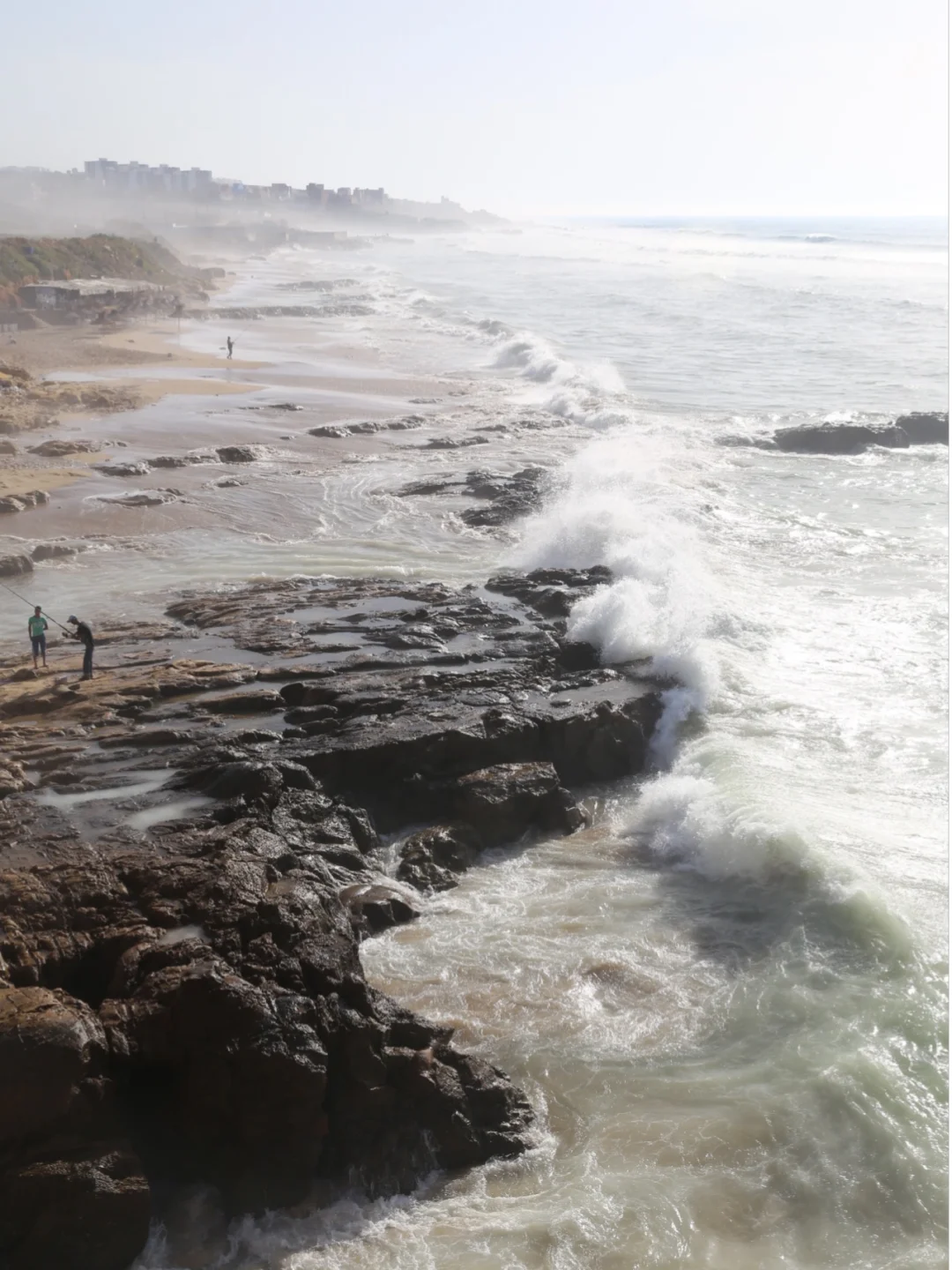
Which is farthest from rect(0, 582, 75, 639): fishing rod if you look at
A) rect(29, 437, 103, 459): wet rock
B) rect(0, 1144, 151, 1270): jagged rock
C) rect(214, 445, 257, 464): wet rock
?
rect(214, 445, 257, 464): wet rock

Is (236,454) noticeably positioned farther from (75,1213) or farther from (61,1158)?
(75,1213)

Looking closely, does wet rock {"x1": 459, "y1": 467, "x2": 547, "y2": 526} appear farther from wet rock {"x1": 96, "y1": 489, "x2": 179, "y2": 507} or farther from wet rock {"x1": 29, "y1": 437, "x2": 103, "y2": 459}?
wet rock {"x1": 29, "y1": 437, "x2": 103, "y2": 459}

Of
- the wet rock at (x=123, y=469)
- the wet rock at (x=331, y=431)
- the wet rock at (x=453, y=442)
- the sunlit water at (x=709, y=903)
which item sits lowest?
the sunlit water at (x=709, y=903)

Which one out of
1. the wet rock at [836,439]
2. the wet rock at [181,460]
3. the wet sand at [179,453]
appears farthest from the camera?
the wet rock at [836,439]

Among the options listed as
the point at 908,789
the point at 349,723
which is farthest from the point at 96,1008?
the point at 908,789

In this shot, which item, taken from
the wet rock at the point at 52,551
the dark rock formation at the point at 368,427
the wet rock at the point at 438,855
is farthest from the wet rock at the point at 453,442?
the wet rock at the point at 438,855

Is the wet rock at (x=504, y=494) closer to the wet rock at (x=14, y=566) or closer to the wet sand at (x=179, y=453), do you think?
the wet sand at (x=179, y=453)

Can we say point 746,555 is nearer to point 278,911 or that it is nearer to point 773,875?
point 773,875
